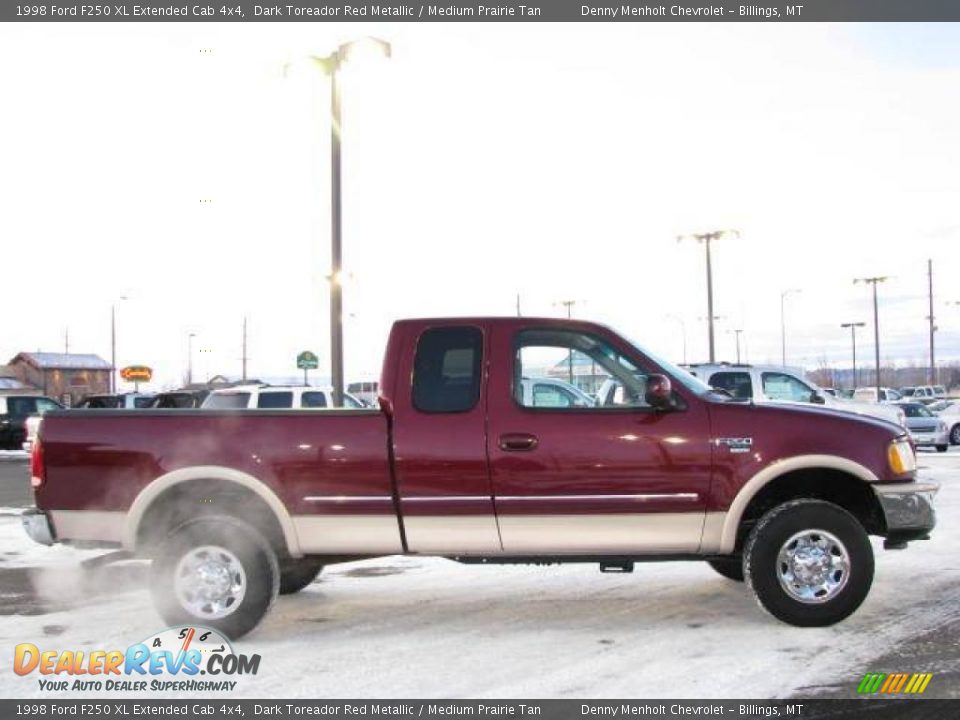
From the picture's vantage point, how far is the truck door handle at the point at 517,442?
19.4 feet

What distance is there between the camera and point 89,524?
6023mm

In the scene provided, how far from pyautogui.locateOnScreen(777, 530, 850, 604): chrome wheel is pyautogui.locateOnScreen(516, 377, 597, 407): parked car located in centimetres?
158

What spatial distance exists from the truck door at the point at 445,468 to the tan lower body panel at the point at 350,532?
4.4 inches

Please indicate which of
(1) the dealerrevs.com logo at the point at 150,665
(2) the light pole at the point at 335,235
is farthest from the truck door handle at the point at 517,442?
(2) the light pole at the point at 335,235

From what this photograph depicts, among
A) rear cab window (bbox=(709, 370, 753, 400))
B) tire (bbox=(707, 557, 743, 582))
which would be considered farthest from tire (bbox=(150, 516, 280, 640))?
rear cab window (bbox=(709, 370, 753, 400))

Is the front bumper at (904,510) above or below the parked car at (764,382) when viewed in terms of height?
below

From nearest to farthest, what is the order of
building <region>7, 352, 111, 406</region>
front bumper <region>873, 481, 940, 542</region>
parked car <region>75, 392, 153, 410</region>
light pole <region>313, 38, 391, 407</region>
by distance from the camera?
front bumper <region>873, 481, 940, 542</region>
light pole <region>313, 38, 391, 407</region>
parked car <region>75, 392, 153, 410</region>
building <region>7, 352, 111, 406</region>

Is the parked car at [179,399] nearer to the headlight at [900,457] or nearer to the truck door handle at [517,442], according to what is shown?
the truck door handle at [517,442]

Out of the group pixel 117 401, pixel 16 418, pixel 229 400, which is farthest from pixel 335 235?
pixel 16 418

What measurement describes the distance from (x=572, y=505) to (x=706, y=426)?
3.28ft

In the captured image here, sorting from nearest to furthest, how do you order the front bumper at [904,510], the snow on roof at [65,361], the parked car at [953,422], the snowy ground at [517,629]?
the snowy ground at [517,629] < the front bumper at [904,510] < the parked car at [953,422] < the snow on roof at [65,361]

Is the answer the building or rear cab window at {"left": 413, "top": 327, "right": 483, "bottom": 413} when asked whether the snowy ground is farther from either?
the building

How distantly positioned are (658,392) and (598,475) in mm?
644

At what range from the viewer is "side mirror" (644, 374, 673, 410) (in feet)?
19.0
